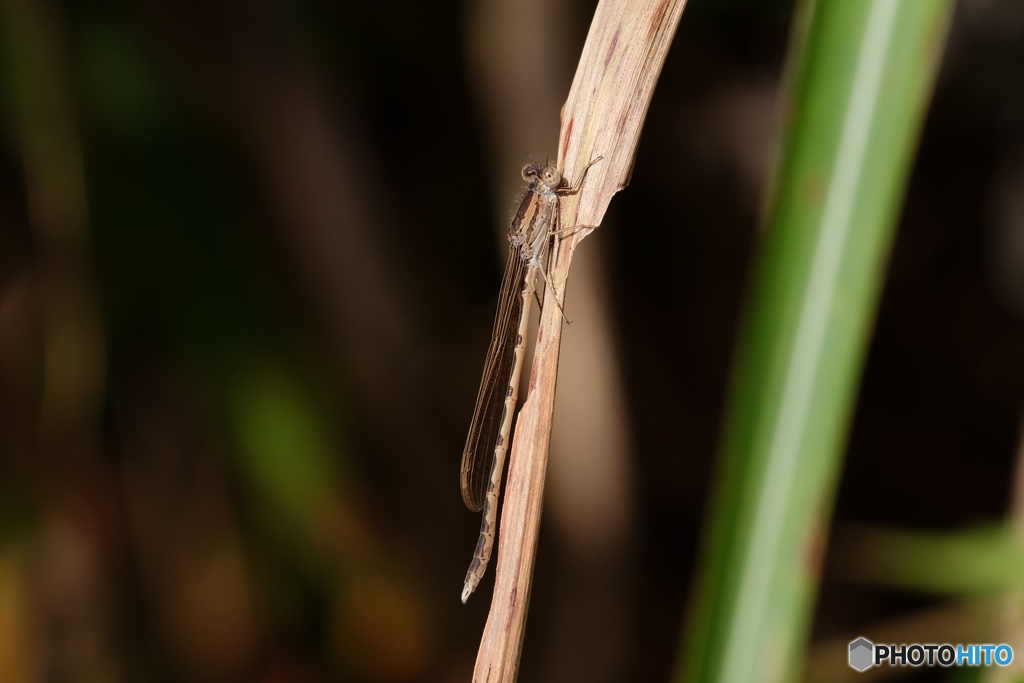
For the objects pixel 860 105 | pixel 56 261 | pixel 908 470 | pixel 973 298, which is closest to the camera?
pixel 860 105

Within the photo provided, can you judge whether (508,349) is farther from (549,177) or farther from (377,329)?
(377,329)

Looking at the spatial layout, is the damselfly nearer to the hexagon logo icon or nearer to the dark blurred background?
the dark blurred background

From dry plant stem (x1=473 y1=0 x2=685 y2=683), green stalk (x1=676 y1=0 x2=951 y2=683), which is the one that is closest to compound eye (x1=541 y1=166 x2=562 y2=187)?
dry plant stem (x1=473 y1=0 x2=685 y2=683)

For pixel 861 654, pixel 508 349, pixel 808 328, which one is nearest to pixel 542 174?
pixel 508 349

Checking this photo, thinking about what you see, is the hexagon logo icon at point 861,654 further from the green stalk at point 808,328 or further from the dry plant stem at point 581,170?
the dry plant stem at point 581,170

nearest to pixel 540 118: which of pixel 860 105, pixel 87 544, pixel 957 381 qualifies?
pixel 860 105

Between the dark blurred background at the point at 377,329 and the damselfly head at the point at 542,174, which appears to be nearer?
the damselfly head at the point at 542,174

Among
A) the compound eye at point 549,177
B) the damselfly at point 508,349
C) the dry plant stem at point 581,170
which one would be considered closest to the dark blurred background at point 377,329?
the damselfly at point 508,349

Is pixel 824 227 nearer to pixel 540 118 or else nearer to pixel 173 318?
pixel 540 118
